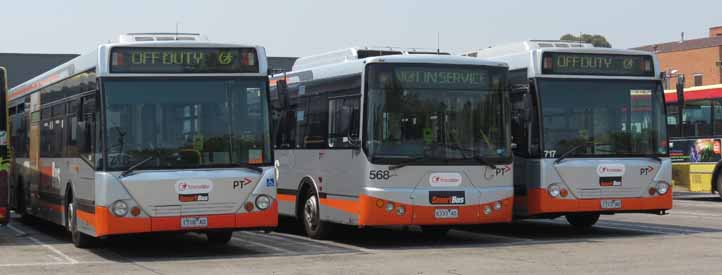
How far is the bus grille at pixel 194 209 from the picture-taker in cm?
1534

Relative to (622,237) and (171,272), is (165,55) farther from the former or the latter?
(622,237)

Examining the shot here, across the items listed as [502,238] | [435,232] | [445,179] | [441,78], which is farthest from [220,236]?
[502,238]

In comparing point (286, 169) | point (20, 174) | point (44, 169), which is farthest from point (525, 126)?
point (20, 174)

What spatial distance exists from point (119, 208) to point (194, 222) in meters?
0.97

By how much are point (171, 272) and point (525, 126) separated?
261 inches

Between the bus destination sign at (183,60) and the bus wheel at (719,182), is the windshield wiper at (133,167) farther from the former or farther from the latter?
the bus wheel at (719,182)

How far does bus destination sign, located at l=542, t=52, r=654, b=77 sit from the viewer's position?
18.4m

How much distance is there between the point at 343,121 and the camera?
17406 mm

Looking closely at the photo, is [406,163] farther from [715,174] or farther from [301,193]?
[715,174]

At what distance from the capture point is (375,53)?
62.3ft

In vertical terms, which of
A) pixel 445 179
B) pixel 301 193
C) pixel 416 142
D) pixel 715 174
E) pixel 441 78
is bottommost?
pixel 715 174

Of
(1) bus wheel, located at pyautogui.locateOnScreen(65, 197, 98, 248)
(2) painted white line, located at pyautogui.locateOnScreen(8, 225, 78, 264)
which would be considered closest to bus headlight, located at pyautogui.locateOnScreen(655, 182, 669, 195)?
(1) bus wheel, located at pyautogui.locateOnScreen(65, 197, 98, 248)

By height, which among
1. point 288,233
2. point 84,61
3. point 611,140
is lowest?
point 288,233

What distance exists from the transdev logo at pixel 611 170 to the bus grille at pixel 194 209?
19.1 feet
